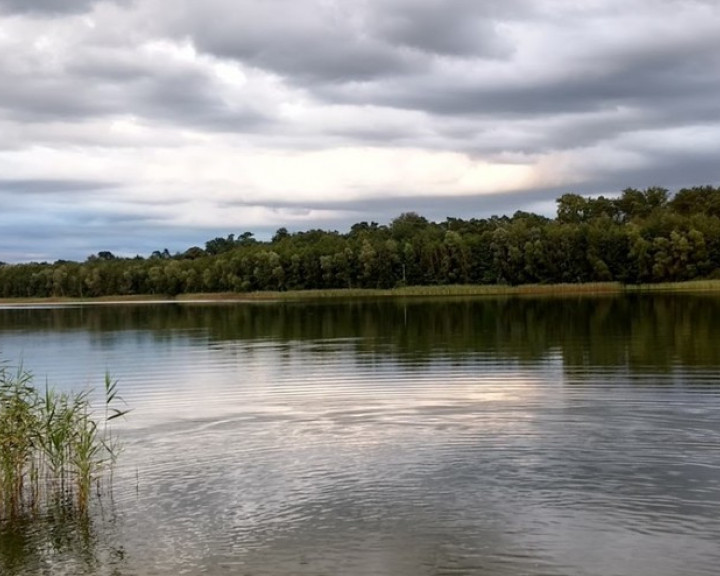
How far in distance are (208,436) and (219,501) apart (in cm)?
604

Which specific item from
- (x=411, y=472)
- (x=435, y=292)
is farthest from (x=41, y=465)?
(x=435, y=292)

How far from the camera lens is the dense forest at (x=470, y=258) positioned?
124 meters

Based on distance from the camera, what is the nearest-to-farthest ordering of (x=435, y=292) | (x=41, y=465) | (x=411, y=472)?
(x=411, y=472) → (x=41, y=465) → (x=435, y=292)

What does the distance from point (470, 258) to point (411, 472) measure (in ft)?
409

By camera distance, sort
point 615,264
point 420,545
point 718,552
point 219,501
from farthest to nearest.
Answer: point 615,264
point 219,501
point 420,545
point 718,552

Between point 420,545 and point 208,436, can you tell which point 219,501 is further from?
point 208,436

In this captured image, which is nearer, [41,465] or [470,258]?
[41,465]

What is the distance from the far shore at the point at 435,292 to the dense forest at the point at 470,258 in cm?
231

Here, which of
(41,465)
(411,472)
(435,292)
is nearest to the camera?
(411,472)

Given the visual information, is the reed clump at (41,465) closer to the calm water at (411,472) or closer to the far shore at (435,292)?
the calm water at (411,472)

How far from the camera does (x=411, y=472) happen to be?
1616 centimetres

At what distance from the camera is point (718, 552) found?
37.8 ft

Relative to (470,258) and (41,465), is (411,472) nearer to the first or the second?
A: (41,465)

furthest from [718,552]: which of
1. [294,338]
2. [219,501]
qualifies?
[294,338]
